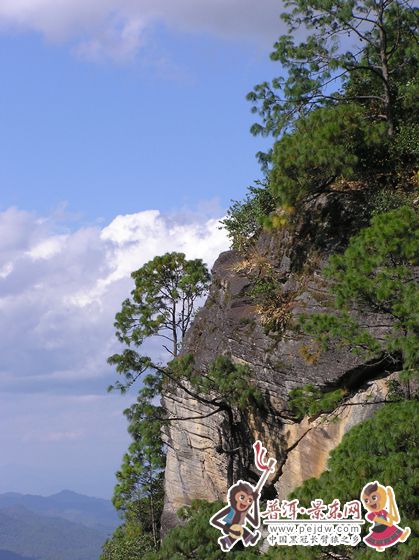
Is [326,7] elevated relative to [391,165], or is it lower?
elevated

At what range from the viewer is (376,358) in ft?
61.9

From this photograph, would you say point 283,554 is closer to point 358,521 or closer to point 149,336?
point 358,521

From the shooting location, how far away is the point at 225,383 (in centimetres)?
2161

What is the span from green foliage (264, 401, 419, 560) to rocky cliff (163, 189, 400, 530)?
365 cm

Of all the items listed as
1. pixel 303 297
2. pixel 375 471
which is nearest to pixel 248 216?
pixel 303 297

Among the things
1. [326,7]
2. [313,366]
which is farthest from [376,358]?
[326,7]

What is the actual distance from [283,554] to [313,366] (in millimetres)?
7483

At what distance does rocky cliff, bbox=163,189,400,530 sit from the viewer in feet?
64.2

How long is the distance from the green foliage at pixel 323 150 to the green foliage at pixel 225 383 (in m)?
4.97

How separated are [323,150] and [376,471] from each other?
9.83m
